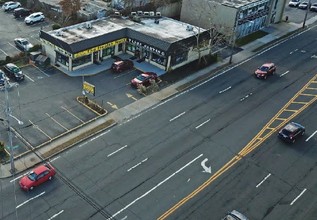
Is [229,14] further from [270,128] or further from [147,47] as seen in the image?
[270,128]

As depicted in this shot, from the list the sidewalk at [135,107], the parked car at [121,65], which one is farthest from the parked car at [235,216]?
the parked car at [121,65]

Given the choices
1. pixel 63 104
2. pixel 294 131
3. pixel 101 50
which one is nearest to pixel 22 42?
pixel 101 50

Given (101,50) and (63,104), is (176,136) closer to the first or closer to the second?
(63,104)

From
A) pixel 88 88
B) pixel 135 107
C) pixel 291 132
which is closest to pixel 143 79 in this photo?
pixel 135 107

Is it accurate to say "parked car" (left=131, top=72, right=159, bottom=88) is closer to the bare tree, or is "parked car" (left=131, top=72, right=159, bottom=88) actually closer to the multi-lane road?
the multi-lane road

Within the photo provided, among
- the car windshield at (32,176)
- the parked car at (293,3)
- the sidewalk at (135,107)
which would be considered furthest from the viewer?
the parked car at (293,3)

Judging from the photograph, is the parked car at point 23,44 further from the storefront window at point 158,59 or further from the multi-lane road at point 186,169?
the multi-lane road at point 186,169

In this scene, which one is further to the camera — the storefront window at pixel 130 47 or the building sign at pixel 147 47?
the storefront window at pixel 130 47
